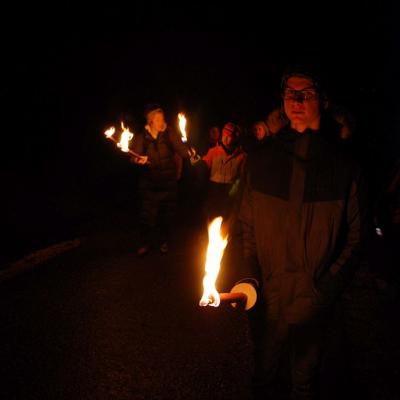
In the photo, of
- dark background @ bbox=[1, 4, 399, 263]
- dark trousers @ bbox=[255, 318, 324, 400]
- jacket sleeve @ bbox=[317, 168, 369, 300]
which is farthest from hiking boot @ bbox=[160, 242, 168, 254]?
jacket sleeve @ bbox=[317, 168, 369, 300]

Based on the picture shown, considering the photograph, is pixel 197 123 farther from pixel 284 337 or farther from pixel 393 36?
pixel 284 337

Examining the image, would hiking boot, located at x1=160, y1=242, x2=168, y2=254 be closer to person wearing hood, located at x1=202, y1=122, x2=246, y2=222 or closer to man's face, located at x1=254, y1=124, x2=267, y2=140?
person wearing hood, located at x1=202, y1=122, x2=246, y2=222

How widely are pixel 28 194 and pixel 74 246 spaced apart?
388cm

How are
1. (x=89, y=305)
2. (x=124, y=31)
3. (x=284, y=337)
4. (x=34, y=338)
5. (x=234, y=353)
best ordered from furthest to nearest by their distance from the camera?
(x=124, y=31), (x=89, y=305), (x=34, y=338), (x=234, y=353), (x=284, y=337)

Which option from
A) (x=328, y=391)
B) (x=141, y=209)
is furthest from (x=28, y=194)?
(x=328, y=391)

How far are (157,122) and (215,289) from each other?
13.5 ft

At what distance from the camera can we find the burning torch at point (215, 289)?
5.42 ft

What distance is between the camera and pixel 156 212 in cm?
580

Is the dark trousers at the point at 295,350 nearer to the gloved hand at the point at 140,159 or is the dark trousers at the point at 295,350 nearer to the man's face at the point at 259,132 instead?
the gloved hand at the point at 140,159

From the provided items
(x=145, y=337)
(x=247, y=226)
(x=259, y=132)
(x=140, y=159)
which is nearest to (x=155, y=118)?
(x=140, y=159)

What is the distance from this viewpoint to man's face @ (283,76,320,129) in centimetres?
212

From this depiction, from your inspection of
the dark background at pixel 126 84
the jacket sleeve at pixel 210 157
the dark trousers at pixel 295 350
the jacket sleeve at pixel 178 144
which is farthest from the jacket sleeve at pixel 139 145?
the dark trousers at pixel 295 350

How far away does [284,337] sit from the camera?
7.32ft

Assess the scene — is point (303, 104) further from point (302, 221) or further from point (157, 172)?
point (157, 172)
